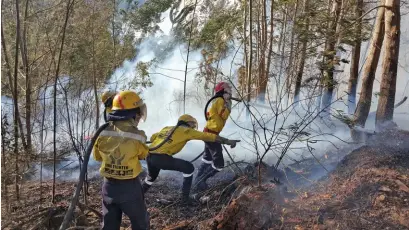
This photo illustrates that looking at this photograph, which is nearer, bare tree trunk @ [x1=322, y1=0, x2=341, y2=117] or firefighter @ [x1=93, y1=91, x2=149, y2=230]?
firefighter @ [x1=93, y1=91, x2=149, y2=230]

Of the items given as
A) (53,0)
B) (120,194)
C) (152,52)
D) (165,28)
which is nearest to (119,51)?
(152,52)

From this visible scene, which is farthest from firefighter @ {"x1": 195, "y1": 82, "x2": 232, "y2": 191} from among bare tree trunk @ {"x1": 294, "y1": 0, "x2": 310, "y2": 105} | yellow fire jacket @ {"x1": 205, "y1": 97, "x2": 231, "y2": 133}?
bare tree trunk @ {"x1": 294, "y1": 0, "x2": 310, "y2": 105}

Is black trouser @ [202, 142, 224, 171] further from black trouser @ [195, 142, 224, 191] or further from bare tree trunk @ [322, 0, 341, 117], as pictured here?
bare tree trunk @ [322, 0, 341, 117]

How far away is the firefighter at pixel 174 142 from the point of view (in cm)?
552

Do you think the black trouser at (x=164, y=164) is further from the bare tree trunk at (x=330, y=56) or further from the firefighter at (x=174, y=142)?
the bare tree trunk at (x=330, y=56)

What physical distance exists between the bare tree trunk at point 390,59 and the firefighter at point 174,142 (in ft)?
14.5

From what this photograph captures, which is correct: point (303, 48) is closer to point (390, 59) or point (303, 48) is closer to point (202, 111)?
point (390, 59)

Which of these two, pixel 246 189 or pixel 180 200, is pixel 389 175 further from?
pixel 180 200

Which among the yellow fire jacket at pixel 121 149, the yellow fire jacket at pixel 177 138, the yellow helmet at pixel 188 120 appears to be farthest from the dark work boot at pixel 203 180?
the yellow fire jacket at pixel 121 149

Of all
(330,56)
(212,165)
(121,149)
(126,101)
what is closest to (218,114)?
(212,165)

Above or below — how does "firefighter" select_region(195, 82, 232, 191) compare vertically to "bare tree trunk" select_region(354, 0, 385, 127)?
below

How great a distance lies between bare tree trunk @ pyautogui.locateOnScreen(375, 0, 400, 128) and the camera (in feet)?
26.9

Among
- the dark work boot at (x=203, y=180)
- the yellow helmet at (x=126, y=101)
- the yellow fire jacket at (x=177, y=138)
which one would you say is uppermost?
the yellow helmet at (x=126, y=101)

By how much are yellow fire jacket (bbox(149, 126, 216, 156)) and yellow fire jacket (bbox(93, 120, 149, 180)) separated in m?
1.47
